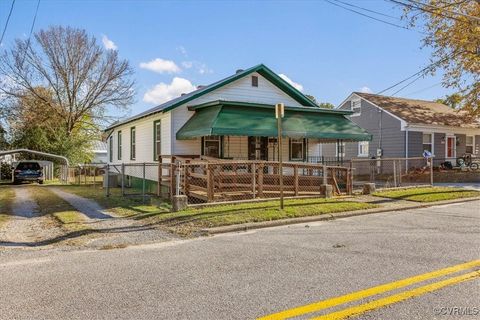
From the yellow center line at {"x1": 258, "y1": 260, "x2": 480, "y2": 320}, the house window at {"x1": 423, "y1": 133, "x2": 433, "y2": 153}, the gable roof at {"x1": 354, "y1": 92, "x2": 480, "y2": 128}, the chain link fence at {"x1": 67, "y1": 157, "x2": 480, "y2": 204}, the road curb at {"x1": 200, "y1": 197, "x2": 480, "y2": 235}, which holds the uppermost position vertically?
the gable roof at {"x1": 354, "y1": 92, "x2": 480, "y2": 128}

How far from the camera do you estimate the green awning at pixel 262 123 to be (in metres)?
13.1

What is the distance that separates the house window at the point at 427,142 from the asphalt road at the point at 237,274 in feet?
62.0

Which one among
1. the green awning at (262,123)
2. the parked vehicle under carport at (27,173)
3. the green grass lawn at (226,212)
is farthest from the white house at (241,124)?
the parked vehicle under carport at (27,173)

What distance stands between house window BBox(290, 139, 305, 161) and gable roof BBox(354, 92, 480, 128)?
33.6ft

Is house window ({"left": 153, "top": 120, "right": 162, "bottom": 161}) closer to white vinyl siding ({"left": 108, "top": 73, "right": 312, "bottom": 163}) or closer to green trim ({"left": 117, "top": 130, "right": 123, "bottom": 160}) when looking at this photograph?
white vinyl siding ({"left": 108, "top": 73, "right": 312, "bottom": 163})

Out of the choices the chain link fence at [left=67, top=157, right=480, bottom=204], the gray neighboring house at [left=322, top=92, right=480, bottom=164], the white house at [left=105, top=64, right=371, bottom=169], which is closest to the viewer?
the chain link fence at [left=67, top=157, right=480, bottom=204]

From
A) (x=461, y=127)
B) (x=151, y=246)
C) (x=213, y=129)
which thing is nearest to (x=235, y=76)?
(x=213, y=129)

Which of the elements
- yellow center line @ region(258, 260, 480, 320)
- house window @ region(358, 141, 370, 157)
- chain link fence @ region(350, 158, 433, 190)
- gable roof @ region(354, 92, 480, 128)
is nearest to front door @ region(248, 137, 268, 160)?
chain link fence @ region(350, 158, 433, 190)

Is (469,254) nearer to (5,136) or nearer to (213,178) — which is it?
(213,178)

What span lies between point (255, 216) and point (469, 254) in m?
4.43

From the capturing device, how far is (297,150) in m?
17.4

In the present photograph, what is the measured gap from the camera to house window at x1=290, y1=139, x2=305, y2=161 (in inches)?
678

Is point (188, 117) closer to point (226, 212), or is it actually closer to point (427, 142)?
point (226, 212)

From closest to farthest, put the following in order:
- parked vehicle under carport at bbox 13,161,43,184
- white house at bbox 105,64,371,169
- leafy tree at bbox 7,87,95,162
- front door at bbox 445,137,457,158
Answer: white house at bbox 105,64,371,169
front door at bbox 445,137,457,158
parked vehicle under carport at bbox 13,161,43,184
leafy tree at bbox 7,87,95,162
